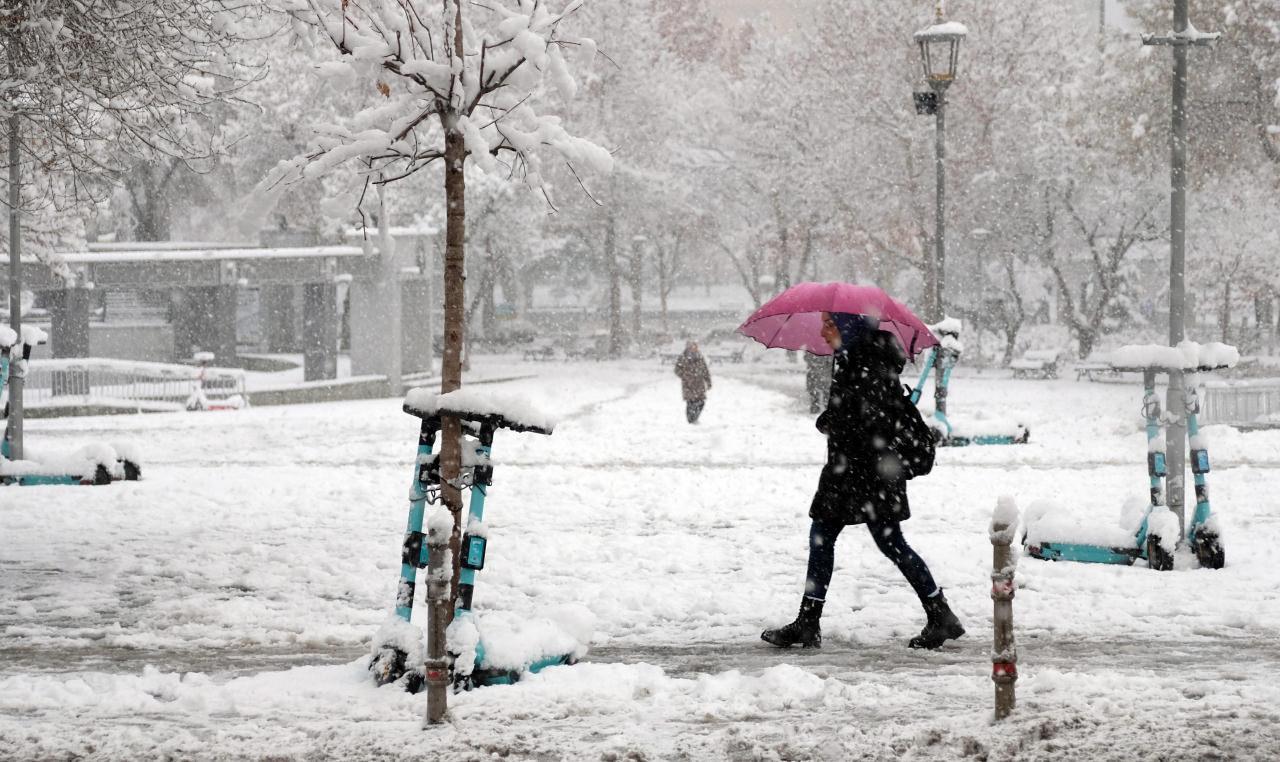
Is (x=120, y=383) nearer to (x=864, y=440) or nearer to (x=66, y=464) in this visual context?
(x=66, y=464)

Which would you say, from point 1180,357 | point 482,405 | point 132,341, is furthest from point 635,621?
point 132,341

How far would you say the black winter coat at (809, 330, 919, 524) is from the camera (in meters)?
6.98

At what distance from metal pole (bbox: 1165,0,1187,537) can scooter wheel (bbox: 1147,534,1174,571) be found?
16.0 inches

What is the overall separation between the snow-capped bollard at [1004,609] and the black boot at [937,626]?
59.8 inches

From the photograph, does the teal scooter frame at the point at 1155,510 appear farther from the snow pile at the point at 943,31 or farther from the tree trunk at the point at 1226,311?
the tree trunk at the point at 1226,311

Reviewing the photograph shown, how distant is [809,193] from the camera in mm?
42750

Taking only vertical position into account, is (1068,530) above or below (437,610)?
below

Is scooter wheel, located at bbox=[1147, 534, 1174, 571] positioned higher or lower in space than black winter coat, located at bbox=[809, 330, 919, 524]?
lower

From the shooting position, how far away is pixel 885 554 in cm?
714

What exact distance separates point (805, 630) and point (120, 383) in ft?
83.9

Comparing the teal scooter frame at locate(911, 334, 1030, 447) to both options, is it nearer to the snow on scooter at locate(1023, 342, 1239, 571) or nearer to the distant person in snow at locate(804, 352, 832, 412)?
the distant person in snow at locate(804, 352, 832, 412)

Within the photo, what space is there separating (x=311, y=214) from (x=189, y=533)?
33.8m

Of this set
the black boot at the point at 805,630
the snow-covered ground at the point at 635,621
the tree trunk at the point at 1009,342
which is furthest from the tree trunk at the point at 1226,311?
the black boot at the point at 805,630

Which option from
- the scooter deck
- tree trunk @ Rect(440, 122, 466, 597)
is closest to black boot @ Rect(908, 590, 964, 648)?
tree trunk @ Rect(440, 122, 466, 597)
